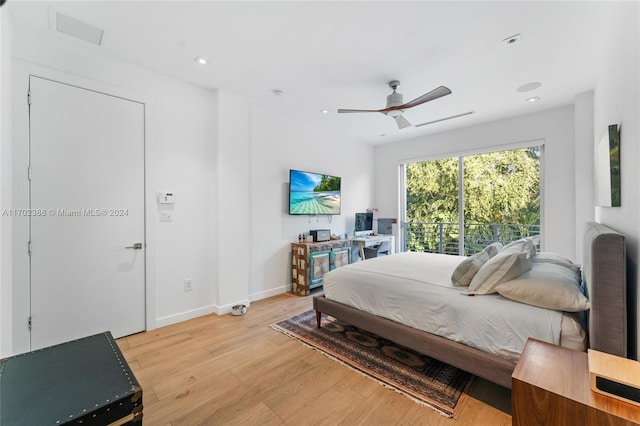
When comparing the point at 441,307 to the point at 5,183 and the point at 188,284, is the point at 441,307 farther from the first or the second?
the point at 5,183

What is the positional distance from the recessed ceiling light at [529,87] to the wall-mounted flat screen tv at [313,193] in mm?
2916

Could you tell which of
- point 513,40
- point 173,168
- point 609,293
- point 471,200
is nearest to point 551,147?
point 471,200

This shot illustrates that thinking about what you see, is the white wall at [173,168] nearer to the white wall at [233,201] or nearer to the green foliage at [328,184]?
the white wall at [233,201]

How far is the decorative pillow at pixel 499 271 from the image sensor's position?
1.88 m

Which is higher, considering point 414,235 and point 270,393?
point 414,235

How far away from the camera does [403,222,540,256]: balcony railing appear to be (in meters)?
4.55

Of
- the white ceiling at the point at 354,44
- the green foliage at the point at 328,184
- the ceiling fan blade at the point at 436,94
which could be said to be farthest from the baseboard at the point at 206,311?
the ceiling fan blade at the point at 436,94

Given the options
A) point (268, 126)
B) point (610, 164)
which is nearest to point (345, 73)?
point (268, 126)

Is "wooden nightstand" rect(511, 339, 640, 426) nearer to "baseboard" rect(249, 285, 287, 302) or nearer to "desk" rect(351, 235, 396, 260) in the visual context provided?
"baseboard" rect(249, 285, 287, 302)

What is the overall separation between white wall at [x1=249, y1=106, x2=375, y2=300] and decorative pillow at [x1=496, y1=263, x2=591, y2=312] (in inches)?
117

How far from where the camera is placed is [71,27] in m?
2.19

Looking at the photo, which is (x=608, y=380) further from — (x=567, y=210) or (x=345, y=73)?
(x=567, y=210)

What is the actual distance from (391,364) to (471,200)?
3.83 meters

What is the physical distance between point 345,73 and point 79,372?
3110mm
